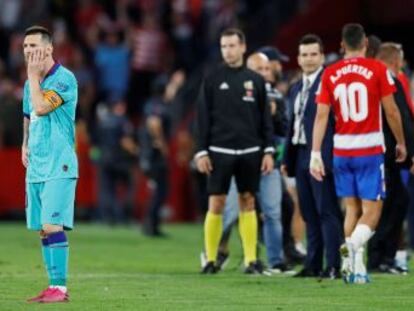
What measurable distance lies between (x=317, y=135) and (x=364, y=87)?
0.64 metres

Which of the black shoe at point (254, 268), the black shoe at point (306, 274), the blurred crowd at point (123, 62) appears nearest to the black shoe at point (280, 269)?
the black shoe at point (254, 268)

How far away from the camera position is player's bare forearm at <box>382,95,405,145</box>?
15.7 m

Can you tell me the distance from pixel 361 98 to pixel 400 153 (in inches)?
38.8

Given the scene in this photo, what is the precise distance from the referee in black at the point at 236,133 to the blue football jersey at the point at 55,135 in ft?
9.83

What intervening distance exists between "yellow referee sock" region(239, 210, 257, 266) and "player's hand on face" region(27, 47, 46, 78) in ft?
12.6

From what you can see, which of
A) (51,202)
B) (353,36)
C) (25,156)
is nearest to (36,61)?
(25,156)

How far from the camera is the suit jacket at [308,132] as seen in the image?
16375mm

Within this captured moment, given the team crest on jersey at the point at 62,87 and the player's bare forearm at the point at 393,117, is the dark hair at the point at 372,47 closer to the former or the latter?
the player's bare forearm at the point at 393,117

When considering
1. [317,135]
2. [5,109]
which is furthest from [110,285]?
[5,109]

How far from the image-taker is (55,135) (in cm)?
1406

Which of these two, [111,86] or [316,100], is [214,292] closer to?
[316,100]

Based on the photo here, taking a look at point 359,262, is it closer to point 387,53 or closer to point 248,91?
point 248,91

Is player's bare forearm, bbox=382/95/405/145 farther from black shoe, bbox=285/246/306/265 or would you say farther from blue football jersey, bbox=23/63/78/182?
black shoe, bbox=285/246/306/265

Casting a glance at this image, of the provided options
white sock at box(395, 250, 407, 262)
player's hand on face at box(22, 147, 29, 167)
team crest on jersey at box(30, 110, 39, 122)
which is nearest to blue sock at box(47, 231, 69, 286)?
player's hand on face at box(22, 147, 29, 167)
